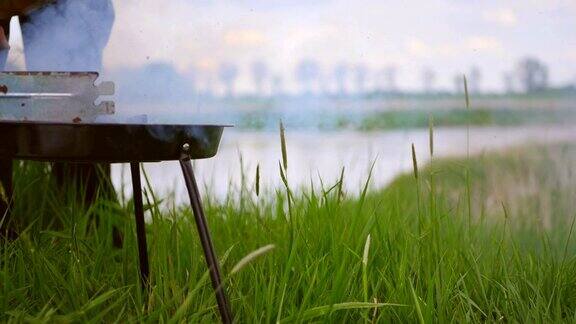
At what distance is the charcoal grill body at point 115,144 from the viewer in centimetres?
177

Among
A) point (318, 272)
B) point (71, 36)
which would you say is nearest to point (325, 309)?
point (318, 272)

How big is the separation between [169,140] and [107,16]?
48.7 inches

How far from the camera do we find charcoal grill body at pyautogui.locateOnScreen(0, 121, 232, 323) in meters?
1.77

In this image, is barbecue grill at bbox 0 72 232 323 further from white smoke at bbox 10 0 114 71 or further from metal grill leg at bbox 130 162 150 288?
white smoke at bbox 10 0 114 71

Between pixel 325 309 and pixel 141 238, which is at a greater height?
pixel 141 238

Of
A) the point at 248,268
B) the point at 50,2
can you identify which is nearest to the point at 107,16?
the point at 50,2

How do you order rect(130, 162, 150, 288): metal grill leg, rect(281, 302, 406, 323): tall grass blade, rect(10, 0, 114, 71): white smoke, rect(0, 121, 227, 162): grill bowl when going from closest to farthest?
rect(0, 121, 227, 162): grill bowl < rect(281, 302, 406, 323): tall grass blade < rect(130, 162, 150, 288): metal grill leg < rect(10, 0, 114, 71): white smoke

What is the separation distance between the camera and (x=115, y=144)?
5.83 ft

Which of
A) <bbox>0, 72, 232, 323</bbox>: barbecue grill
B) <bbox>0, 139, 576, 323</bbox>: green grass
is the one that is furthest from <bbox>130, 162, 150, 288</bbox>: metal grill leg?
<bbox>0, 72, 232, 323</bbox>: barbecue grill

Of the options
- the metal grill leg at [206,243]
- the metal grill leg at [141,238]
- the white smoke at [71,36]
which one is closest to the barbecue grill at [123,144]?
the metal grill leg at [206,243]

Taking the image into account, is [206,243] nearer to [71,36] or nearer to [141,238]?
[141,238]

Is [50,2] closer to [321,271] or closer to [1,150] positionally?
[1,150]

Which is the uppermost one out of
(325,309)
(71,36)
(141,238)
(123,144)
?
(71,36)

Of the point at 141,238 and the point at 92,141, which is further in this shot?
the point at 141,238
